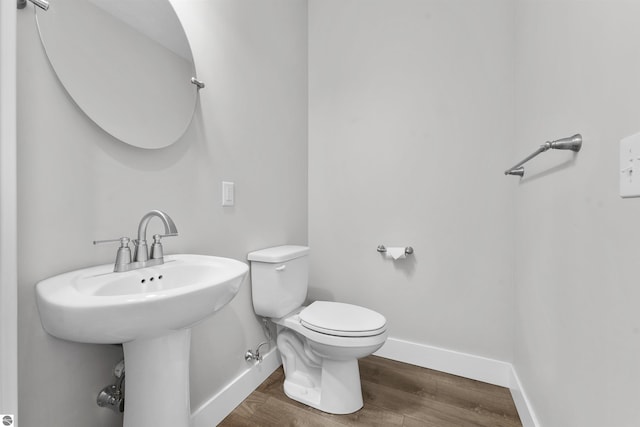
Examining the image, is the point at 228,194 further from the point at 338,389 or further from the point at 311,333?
the point at 338,389

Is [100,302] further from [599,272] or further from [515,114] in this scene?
[515,114]

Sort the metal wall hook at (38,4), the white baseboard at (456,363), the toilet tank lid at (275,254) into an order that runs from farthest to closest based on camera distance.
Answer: the white baseboard at (456,363), the toilet tank lid at (275,254), the metal wall hook at (38,4)

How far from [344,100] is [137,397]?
72.1 inches

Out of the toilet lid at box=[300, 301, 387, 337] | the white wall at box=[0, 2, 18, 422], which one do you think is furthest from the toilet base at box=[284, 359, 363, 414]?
the white wall at box=[0, 2, 18, 422]

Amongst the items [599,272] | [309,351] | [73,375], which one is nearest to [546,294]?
[599,272]

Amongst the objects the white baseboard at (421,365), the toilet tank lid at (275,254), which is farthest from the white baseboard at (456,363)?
the toilet tank lid at (275,254)

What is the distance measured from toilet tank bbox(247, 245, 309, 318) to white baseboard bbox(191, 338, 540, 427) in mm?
335

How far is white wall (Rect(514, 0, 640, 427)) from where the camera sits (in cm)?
58

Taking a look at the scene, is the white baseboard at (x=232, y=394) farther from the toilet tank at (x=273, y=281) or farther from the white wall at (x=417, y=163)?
the white wall at (x=417, y=163)

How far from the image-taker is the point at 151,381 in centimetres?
80

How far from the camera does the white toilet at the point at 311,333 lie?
1253 millimetres

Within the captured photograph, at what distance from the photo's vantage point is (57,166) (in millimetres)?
776

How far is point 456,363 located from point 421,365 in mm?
198

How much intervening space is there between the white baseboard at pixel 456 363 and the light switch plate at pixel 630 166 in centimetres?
118
